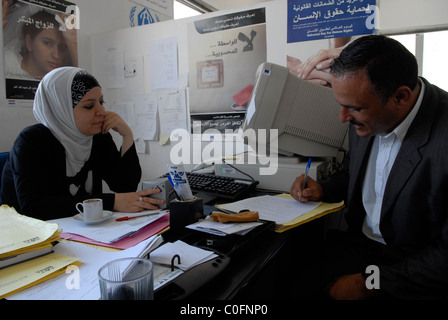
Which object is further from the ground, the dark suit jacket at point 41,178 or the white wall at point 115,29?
the white wall at point 115,29

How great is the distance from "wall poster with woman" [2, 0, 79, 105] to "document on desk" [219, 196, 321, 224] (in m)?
1.76

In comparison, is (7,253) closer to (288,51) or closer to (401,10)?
(288,51)

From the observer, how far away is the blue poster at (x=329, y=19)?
152 cm

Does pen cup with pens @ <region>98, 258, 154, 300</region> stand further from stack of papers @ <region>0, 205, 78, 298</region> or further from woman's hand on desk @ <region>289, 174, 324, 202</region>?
woman's hand on desk @ <region>289, 174, 324, 202</region>

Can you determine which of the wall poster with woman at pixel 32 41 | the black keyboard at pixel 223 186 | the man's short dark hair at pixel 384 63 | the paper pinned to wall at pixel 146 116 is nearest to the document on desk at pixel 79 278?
the black keyboard at pixel 223 186

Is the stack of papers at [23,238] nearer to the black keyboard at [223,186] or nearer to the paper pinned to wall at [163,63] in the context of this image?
the black keyboard at [223,186]

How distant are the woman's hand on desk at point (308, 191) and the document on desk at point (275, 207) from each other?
20mm

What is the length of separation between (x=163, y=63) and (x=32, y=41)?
880 mm

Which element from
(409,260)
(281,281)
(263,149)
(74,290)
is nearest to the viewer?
(74,290)

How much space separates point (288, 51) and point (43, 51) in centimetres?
169

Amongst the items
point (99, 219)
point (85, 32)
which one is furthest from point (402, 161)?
point (85, 32)

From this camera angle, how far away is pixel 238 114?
1966 mm

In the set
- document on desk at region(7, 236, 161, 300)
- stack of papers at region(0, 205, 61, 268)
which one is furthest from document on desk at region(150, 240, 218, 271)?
stack of papers at region(0, 205, 61, 268)

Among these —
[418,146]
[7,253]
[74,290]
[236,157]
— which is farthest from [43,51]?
[418,146]
